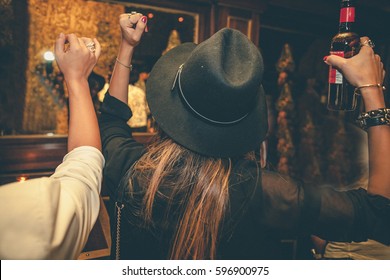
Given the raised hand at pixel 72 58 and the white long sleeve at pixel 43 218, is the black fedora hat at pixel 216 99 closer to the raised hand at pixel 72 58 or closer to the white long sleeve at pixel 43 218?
the raised hand at pixel 72 58

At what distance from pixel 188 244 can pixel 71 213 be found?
16.3 inches

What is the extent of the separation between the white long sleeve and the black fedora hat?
32cm

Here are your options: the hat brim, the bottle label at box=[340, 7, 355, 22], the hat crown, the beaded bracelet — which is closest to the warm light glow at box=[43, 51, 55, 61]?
the hat brim

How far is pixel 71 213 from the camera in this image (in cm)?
62

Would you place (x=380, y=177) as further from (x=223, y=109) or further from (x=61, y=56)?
(x=61, y=56)

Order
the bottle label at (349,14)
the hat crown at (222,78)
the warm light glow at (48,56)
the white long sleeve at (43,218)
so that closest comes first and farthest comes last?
the white long sleeve at (43,218)
the hat crown at (222,78)
the bottle label at (349,14)
the warm light glow at (48,56)

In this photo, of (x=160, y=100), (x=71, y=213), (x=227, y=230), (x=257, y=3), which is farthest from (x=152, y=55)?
(x=71, y=213)

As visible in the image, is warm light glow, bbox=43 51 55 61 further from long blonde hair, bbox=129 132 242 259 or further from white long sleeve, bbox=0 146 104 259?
white long sleeve, bbox=0 146 104 259

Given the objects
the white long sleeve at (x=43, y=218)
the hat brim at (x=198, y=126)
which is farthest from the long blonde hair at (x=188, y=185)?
the white long sleeve at (x=43, y=218)

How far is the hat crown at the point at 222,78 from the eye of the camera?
81cm

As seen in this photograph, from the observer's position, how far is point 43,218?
589mm

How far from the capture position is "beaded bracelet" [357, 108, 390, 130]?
86 centimetres

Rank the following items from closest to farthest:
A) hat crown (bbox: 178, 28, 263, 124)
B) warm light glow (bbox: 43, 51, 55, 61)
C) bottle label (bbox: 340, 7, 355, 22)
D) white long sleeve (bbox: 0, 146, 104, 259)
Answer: white long sleeve (bbox: 0, 146, 104, 259) → hat crown (bbox: 178, 28, 263, 124) → bottle label (bbox: 340, 7, 355, 22) → warm light glow (bbox: 43, 51, 55, 61)

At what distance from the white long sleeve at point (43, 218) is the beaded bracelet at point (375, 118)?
0.74 meters
